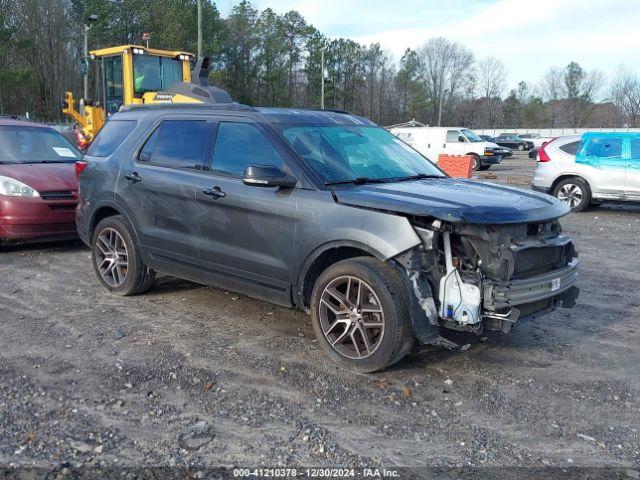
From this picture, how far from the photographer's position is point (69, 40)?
55375 mm

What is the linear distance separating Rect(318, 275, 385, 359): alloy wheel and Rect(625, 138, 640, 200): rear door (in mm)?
10371

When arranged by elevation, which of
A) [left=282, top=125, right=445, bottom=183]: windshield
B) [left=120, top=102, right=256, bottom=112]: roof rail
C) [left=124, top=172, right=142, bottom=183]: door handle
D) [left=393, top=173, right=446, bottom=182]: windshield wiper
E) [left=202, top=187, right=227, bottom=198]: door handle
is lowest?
[left=202, top=187, right=227, bottom=198]: door handle

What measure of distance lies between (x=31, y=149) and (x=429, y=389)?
7.33m

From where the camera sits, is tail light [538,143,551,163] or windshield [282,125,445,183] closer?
windshield [282,125,445,183]

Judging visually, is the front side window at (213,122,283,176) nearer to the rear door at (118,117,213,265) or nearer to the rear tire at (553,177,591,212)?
the rear door at (118,117,213,265)

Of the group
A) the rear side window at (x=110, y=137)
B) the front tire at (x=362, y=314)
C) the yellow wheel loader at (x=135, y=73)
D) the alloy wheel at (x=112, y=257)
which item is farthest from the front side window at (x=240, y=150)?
the yellow wheel loader at (x=135, y=73)

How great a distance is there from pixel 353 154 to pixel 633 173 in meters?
9.66

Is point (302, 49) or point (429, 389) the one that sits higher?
point (302, 49)

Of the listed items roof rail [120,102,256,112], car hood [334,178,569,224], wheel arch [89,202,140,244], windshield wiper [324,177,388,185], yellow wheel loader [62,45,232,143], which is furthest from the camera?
yellow wheel loader [62,45,232,143]

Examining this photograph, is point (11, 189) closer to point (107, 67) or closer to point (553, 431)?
point (553, 431)

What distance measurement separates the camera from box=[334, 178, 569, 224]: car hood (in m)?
4.05

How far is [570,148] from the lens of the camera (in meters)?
13.7

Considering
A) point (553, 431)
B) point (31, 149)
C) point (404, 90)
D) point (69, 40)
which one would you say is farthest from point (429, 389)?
point (404, 90)

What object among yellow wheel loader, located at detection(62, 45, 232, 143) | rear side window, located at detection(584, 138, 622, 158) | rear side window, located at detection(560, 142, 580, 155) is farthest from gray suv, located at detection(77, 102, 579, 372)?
yellow wheel loader, located at detection(62, 45, 232, 143)
